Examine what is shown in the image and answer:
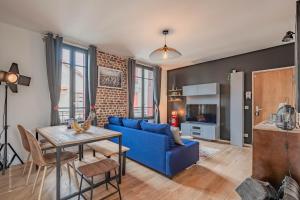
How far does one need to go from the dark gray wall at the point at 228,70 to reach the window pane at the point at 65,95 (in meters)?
4.06

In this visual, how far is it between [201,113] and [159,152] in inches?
129

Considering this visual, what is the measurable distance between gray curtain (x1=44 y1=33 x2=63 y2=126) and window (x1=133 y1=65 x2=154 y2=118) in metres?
2.56

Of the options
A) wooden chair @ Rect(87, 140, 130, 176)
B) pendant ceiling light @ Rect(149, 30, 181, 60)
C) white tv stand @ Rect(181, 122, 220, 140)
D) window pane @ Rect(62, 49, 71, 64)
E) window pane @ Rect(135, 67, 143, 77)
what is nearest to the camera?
wooden chair @ Rect(87, 140, 130, 176)

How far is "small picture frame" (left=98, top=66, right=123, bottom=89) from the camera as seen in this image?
444 centimetres

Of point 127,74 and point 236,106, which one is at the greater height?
point 127,74

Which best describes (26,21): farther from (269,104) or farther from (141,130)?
(269,104)

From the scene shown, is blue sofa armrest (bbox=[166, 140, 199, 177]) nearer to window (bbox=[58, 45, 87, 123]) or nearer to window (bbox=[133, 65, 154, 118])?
window (bbox=[58, 45, 87, 123])

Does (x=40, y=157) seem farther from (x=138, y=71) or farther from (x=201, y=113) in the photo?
(x=201, y=113)

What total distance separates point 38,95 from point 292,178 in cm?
425

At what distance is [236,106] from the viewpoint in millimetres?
4535

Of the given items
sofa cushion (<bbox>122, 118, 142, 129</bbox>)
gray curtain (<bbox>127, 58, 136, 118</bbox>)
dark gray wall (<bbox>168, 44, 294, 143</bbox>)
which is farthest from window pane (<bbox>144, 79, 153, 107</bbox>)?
sofa cushion (<bbox>122, 118, 142, 129</bbox>)

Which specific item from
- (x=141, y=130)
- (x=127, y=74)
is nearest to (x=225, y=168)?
(x=141, y=130)

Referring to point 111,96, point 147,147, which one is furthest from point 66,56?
→ point 147,147

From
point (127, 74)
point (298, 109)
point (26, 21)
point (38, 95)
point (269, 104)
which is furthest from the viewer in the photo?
point (127, 74)
